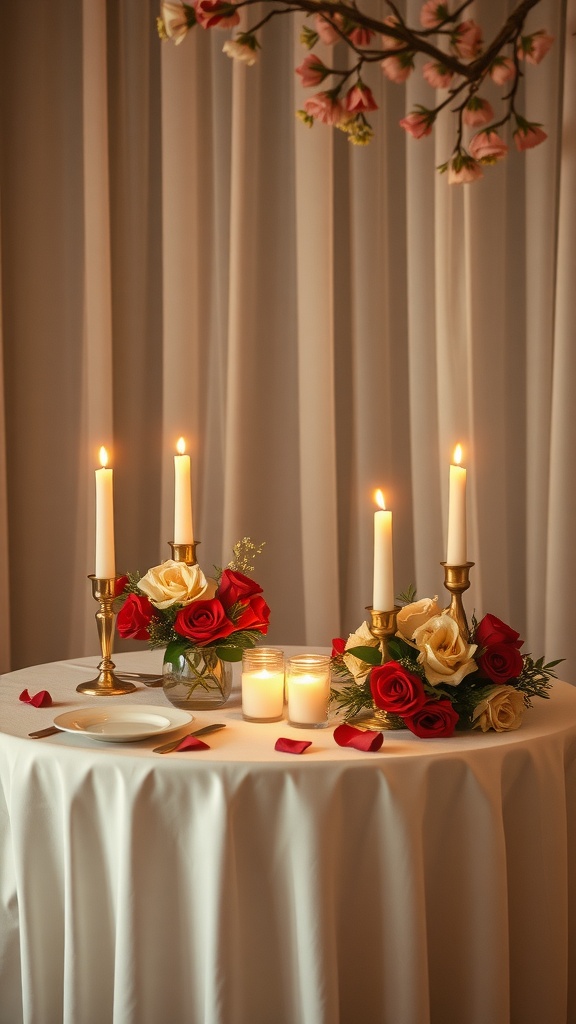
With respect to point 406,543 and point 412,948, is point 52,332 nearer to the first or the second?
point 406,543

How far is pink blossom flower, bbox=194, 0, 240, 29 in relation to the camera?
185 centimetres

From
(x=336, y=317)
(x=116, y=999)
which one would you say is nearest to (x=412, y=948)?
(x=116, y=999)

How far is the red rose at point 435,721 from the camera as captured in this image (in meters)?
1.64

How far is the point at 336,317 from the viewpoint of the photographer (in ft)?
12.1

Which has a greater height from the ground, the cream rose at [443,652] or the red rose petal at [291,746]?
the cream rose at [443,652]

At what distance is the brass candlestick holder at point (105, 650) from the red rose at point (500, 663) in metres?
0.68

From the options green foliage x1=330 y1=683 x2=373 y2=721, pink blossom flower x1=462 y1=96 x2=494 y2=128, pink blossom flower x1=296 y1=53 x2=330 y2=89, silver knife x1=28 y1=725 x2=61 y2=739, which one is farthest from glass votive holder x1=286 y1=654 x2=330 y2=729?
pink blossom flower x1=462 y1=96 x2=494 y2=128

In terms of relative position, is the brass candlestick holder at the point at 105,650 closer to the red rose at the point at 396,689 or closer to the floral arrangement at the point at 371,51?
the red rose at the point at 396,689

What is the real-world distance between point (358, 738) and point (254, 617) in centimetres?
33

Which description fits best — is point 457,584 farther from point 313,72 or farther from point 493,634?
point 313,72

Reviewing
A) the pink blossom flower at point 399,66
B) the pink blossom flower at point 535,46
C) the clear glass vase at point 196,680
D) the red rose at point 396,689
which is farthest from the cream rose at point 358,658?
the pink blossom flower at point 535,46

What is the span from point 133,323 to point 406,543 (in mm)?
1188

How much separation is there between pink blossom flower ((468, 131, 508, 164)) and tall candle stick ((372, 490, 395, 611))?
1272mm

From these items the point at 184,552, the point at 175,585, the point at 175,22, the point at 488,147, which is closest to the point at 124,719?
the point at 175,585
